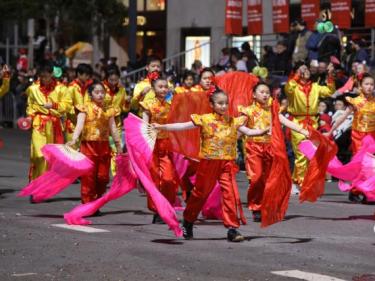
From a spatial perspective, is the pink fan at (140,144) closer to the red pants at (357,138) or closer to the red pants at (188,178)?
the red pants at (188,178)

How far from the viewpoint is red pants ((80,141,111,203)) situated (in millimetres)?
14383

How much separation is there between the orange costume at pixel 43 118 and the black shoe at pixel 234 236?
5167 millimetres

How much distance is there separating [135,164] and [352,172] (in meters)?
3.02

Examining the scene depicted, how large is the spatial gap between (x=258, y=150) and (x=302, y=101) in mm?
3895

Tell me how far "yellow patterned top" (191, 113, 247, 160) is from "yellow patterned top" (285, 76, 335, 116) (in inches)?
221

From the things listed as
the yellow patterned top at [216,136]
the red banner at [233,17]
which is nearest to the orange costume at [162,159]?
Answer: the yellow patterned top at [216,136]

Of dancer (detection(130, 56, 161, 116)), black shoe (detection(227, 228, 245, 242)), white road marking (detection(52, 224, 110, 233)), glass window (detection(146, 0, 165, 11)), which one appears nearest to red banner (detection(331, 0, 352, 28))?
dancer (detection(130, 56, 161, 116))

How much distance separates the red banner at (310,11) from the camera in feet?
80.7

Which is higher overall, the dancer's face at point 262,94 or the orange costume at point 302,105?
the dancer's face at point 262,94

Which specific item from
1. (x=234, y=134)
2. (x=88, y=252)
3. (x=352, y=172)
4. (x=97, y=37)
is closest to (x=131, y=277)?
(x=88, y=252)

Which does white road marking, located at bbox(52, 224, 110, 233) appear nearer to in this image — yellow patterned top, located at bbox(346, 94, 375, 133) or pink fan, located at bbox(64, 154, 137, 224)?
pink fan, located at bbox(64, 154, 137, 224)

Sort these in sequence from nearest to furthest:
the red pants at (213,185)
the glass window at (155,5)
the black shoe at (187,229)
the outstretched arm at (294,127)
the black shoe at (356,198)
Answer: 1. the red pants at (213,185)
2. the black shoe at (187,229)
3. the outstretched arm at (294,127)
4. the black shoe at (356,198)
5. the glass window at (155,5)

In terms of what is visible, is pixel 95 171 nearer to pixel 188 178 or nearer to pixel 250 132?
pixel 188 178

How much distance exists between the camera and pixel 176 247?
1151cm
